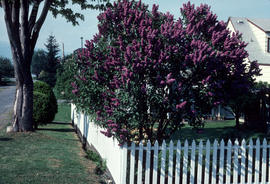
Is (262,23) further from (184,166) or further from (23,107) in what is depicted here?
(184,166)

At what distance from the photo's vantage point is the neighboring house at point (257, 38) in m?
22.4

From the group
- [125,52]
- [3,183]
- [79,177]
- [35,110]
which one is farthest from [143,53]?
[35,110]

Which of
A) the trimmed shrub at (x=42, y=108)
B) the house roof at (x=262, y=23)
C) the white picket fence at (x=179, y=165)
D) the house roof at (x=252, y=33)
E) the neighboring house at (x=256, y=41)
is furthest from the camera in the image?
the house roof at (x=262, y=23)

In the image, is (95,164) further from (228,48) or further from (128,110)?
(228,48)

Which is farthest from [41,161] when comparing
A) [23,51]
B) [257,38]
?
[257,38]

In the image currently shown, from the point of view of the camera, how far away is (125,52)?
611 centimetres

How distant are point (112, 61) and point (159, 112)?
1517mm

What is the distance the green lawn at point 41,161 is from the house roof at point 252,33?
16275 millimetres

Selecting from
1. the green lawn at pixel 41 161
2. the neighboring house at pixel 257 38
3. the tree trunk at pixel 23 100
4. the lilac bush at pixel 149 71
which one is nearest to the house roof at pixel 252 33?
the neighboring house at pixel 257 38

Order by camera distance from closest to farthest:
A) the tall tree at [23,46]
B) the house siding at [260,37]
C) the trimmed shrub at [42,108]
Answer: the tall tree at [23,46]
the trimmed shrub at [42,108]
the house siding at [260,37]

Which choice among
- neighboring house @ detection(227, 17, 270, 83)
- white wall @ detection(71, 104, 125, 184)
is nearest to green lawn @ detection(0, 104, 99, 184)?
white wall @ detection(71, 104, 125, 184)

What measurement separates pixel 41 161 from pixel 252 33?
70.1ft

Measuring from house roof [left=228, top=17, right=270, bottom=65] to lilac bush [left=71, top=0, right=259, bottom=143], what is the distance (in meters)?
16.7

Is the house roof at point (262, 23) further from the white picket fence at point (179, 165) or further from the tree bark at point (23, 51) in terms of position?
the white picket fence at point (179, 165)
